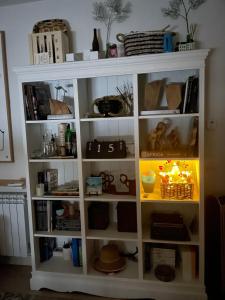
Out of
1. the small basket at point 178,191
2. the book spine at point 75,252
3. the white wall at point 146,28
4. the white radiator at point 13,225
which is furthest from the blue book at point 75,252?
the white wall at point 146,28

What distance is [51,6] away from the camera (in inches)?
98.3

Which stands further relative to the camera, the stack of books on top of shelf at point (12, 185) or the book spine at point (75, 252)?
the stack of books on top of shelf at point (12, 185)

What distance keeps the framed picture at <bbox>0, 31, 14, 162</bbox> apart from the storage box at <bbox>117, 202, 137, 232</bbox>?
121cm

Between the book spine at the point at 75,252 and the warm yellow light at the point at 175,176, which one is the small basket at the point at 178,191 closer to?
the warm yellow light at the point at 175,176

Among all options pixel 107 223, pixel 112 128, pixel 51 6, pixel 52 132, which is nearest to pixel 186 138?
pixel 112 128

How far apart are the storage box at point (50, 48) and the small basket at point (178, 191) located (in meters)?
1.34

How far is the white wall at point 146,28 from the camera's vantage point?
88.1 inches

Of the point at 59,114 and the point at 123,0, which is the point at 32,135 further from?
the point at 123,0

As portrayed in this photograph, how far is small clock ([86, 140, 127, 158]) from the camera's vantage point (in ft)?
7.35

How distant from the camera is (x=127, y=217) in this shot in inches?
92.0

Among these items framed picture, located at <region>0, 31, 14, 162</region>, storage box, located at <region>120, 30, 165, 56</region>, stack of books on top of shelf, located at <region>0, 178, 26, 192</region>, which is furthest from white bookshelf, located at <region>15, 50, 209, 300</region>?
framed picture, located at <region>0, 31, 14, 162</region>

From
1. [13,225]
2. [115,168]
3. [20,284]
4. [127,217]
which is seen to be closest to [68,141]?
[115,168]

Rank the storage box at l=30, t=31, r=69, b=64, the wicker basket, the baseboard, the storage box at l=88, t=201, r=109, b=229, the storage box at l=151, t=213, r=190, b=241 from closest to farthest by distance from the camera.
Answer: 1. the wicker basket
2. the storage box at l=151, t=213, r=190, b=241
3. the storage box at l=30, t=31, r=69, b=64
4. the storage box at l=88, t=201, r=109, b=229
5. the baseboard

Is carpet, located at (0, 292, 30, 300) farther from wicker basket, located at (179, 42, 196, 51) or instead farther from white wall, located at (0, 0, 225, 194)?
wicker basket, located at (179, 42, 196, 51)
